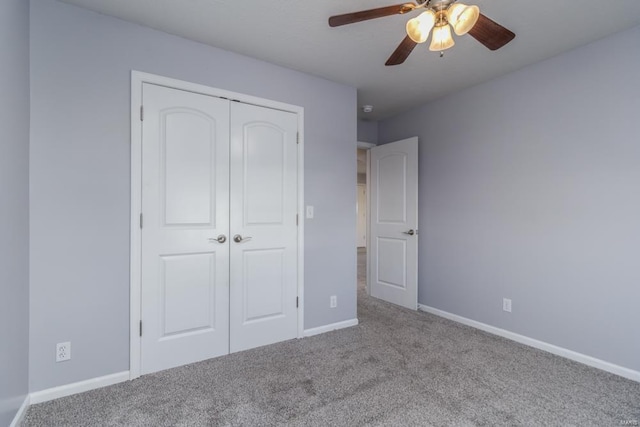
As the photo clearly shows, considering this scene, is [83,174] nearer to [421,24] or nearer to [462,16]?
[421,24]

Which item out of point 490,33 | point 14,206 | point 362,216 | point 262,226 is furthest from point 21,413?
point 362,216

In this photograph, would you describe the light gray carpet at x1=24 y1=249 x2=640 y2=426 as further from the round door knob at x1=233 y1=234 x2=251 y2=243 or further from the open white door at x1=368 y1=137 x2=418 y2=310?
the open white door at x1=368 y1=137 x2=418 y2=310

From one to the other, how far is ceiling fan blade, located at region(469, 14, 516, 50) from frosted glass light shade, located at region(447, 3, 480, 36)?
91mm

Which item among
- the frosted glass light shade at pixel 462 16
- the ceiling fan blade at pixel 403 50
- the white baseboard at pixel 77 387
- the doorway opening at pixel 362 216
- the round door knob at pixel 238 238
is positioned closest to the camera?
the frosted glass light shade at pixel 462 16

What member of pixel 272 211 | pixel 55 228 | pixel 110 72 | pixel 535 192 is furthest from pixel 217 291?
pixel 535 192

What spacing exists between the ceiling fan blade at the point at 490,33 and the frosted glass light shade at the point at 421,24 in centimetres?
22

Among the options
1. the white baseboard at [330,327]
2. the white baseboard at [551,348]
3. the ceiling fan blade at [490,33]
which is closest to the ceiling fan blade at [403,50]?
the ceiling fan blade at [490,33]

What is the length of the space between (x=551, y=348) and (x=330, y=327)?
188cm

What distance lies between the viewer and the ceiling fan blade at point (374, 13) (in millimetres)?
1429

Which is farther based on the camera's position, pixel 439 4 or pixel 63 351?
pixel 63 351

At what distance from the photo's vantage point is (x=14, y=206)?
1613mm

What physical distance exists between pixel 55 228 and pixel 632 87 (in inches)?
156

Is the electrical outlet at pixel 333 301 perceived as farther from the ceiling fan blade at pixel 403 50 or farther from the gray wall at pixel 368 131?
the gray wall at pixel 368 131

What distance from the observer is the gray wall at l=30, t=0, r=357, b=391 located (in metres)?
1.88
